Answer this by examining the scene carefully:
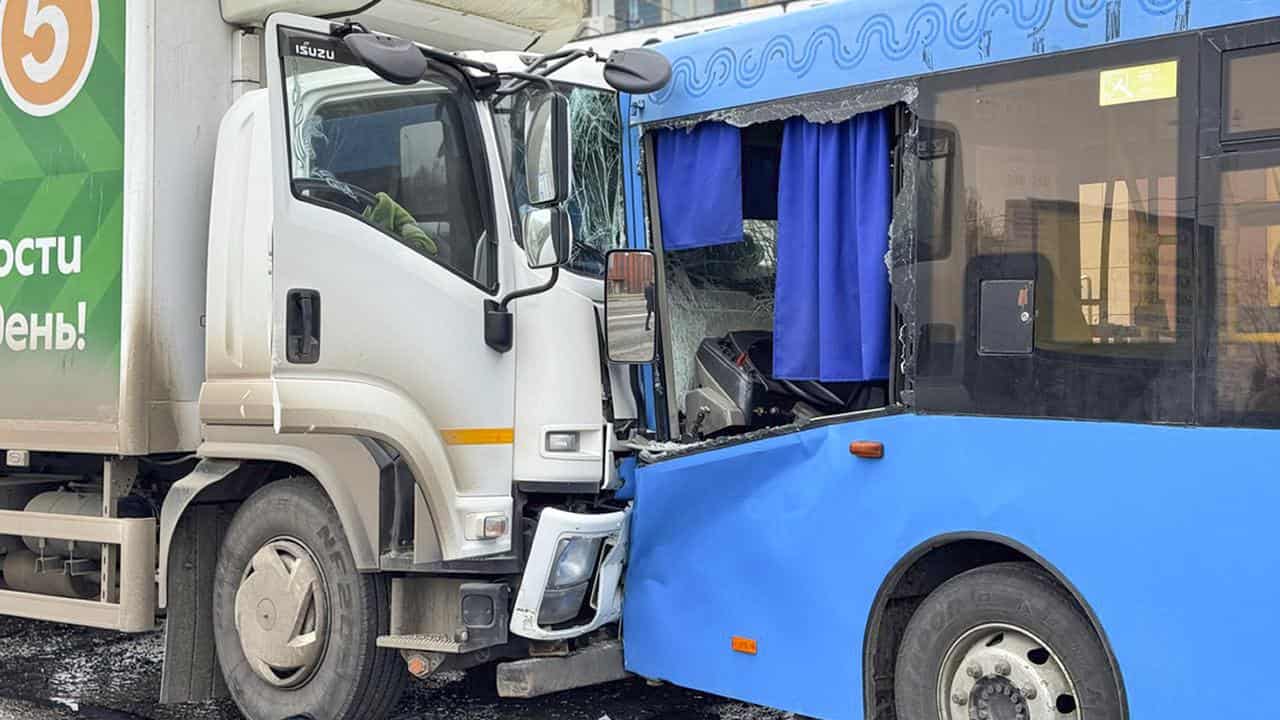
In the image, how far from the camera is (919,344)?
15.7ft

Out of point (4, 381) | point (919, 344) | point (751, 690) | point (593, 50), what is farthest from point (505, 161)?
point (4, 381)

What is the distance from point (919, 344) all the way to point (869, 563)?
0.75 metres

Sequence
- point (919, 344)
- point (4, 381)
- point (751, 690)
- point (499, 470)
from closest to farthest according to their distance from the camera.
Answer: point (919, 344) < point (751, 690) < point (499, 470) < point (4, 381)

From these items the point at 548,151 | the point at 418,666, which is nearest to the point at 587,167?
the point at 548,151

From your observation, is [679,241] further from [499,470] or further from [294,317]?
[294,317]

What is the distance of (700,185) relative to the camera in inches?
221

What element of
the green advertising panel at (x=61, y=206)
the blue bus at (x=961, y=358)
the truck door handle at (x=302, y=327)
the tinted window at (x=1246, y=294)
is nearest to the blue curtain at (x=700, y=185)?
the blue bus at (x=961, y=358)

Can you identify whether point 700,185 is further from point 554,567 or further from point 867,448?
point 554,567

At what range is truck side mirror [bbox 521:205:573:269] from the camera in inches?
207

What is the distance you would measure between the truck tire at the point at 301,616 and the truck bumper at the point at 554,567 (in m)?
0.79

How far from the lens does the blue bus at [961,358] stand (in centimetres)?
406

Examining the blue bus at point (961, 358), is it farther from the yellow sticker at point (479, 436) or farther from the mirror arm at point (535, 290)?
the yellow sticker at point (479, 436)

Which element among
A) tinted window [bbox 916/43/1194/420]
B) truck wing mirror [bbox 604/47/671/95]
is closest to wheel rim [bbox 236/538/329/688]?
truck wing mirror [bbox 604/47/671/95]

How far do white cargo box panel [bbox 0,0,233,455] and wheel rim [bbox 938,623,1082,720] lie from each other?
11.7ft
